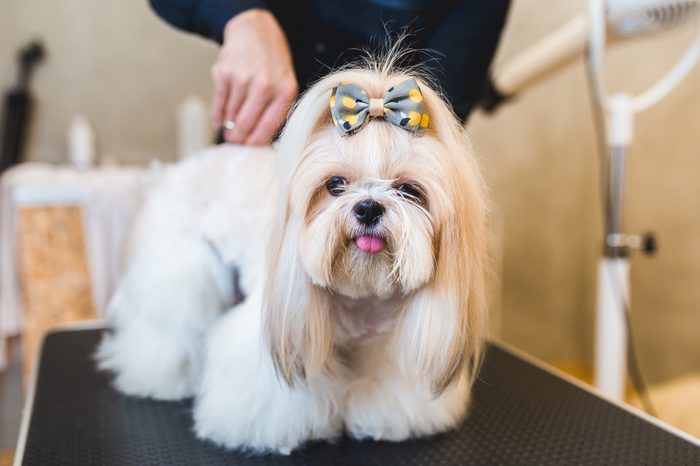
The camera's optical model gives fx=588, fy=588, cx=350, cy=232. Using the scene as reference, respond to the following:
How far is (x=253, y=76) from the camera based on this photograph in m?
1.08

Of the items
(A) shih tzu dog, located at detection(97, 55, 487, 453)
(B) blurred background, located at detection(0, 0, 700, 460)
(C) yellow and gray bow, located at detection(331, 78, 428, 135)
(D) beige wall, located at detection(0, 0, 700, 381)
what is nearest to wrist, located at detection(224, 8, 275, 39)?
(A) shih tzu dog, located at detection(97, 55, 487, 453)

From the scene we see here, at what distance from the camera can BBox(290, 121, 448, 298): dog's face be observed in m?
0.79

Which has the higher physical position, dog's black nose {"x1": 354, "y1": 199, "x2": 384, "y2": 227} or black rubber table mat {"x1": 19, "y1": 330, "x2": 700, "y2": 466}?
dog's black nose {"x1": 354, "y1": 199, "x2": 384, "y2": 227}

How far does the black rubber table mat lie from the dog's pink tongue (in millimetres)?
362

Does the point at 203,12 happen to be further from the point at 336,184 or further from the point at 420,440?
the point at 420,440

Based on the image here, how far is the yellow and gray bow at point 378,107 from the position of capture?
805 millimetres

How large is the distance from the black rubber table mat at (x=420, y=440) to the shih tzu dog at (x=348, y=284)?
1.4 inches

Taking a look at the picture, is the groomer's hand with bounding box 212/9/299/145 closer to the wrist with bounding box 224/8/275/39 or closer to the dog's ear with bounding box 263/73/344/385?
the wrist with bounding box 224/8/275/39

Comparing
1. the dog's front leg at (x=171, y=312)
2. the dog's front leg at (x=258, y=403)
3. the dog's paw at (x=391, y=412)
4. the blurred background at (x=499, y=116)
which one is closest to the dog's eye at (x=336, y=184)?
the dog's front leg at (x=258, y=403)

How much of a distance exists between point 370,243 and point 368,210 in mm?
48

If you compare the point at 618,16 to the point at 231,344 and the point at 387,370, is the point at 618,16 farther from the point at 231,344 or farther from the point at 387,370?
the point at 231,344

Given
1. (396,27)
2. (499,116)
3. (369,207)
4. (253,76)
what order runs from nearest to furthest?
(369,207), (253,76), (396,27), (499,116)

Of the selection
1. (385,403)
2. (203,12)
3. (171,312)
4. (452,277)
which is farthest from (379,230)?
(203,12)

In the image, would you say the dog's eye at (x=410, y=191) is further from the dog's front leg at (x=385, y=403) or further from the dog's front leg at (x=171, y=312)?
the dog's front leg at (x=171, y=312)
